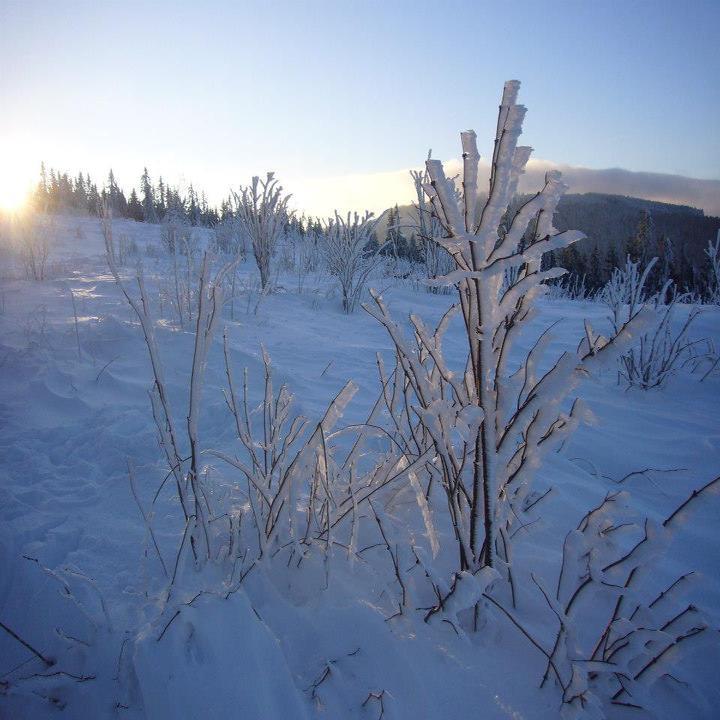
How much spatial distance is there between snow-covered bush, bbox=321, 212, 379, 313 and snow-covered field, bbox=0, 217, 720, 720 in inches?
143

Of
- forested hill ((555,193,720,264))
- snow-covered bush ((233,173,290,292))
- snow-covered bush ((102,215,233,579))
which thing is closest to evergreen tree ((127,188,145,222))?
snow-covered bush ((233,173,290,292))

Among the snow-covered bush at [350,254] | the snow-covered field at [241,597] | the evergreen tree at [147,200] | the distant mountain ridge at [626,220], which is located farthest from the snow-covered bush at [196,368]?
the distant mountain ridge at [626,220]

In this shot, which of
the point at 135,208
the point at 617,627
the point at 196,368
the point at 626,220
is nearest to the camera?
the point at 617,627

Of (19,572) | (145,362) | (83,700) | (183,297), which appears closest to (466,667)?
(83,700)

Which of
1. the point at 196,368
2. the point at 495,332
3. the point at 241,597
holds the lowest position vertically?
the point at 241,597

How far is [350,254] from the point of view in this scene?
6281mm

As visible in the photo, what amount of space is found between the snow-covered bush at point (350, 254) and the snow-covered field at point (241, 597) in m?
3.64

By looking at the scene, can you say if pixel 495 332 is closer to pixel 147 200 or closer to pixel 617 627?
pixel 617 627

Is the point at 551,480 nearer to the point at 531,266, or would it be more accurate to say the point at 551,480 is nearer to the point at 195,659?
the point at 531,266

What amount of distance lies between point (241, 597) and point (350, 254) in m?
5.77

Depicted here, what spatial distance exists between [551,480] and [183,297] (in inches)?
131

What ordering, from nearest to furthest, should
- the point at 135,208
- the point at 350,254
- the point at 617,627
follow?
the point at 617,627 < the point at 350,254 < the point at 135,208

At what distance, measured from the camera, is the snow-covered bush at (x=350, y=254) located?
6078 millimetres

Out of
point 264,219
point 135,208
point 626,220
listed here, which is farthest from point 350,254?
point 626,220
